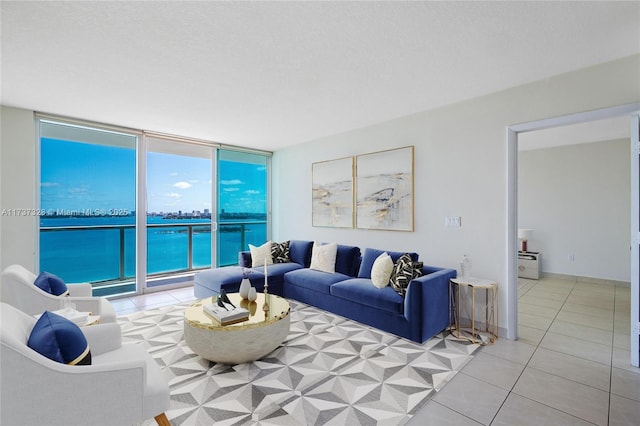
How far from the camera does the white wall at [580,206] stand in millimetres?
5465

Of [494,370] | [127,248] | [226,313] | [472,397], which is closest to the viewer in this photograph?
[472,397]

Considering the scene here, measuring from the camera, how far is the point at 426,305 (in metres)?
3.08

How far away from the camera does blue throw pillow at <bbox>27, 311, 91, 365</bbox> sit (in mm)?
1477

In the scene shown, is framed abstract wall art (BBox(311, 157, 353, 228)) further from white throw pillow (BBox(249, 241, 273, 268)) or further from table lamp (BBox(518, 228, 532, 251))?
table lamp (BBox(518, 228, 532, 251))

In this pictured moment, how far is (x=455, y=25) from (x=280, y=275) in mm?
3817

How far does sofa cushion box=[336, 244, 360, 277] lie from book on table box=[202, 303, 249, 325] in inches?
78.4

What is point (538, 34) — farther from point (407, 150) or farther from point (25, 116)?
point (25, 116)

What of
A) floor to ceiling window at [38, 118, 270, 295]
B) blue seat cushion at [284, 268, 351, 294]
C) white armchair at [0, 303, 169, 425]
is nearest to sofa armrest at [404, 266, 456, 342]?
blue seat cushion at [284, 268, 351, 294]

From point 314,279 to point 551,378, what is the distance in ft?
8.91

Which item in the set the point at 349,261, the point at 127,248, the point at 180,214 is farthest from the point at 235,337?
the point at 180,214

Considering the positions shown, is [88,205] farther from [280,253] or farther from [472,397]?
[472,397]

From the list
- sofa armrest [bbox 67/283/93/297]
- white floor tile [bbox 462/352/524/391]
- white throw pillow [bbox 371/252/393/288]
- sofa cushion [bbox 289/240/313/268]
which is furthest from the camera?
sofa cushion [bbox 289/240/313/268]

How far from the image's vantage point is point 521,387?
2348 mm

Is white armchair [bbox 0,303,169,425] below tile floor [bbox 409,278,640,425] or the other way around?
the other way around
